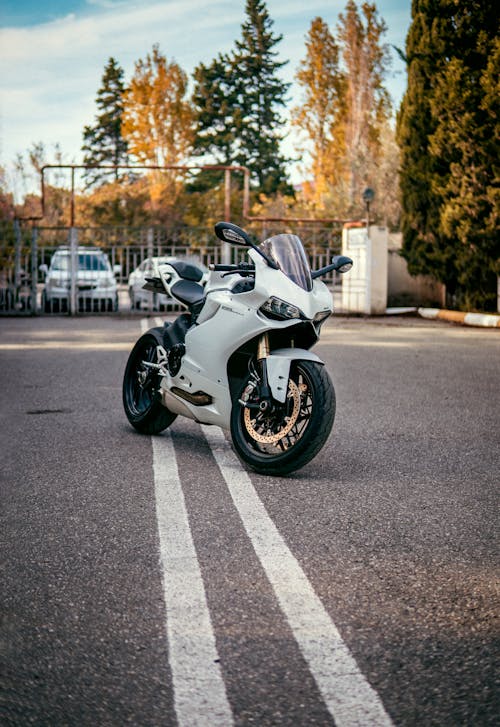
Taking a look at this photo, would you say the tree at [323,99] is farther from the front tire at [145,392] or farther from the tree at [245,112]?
the front tire at [145,392]

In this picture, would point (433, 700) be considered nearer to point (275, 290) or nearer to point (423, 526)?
point (423, 526)

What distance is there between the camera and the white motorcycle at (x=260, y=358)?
240 inches

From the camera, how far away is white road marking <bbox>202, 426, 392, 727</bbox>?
116 inches

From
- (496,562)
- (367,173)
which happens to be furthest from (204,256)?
(496,562)

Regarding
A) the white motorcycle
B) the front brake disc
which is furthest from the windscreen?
the front brake disc

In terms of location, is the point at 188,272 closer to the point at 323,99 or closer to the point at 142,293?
the point at 142,293

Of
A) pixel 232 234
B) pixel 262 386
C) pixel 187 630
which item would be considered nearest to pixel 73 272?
pixel 232 234

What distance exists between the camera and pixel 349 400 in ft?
31.7

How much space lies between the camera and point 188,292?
730cm

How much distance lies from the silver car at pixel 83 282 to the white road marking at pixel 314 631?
19452 millimetres

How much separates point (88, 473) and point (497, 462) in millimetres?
2576

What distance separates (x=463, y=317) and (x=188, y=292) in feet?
49.8

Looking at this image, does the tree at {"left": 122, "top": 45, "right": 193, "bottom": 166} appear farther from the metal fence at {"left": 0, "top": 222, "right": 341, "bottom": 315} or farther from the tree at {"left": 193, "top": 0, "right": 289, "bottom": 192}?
the metal fence at {"left": 0, "top": 222, "right": 341, "bottom": 315}

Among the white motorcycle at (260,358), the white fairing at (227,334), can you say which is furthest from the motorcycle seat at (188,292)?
the white fairing at (227,334)
